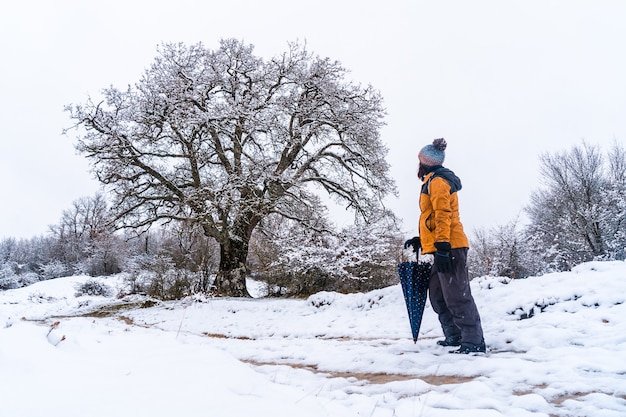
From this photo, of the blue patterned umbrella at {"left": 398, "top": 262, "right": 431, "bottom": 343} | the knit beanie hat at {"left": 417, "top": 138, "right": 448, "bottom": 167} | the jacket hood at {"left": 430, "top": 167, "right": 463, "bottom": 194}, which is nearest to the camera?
the jacket hood at {"left": 430, "top": 167, "right": 463, "bottom": 194}

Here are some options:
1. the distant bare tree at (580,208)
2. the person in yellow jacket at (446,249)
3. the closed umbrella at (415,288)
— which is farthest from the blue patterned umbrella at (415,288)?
the distant bare tree at (580,208)

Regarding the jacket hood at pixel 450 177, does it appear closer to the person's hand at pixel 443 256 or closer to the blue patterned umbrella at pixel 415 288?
the person's hand at pixel 443 256

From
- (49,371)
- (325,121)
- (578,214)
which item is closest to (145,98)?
(325,121)

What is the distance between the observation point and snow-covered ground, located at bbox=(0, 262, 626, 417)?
161 cm

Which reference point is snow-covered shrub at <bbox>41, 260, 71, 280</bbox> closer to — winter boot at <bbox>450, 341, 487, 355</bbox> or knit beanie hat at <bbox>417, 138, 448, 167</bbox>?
knit beanie hat at <bbox>417, 138, 448, 167</bbox>

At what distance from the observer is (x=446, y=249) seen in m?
3.55

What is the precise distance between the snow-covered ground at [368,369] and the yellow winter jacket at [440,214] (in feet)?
3.77

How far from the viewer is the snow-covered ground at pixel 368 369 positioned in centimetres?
161

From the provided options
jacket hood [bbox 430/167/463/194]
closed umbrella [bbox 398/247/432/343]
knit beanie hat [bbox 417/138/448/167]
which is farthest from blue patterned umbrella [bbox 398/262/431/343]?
knit beanie hat [bbox 417/138/448/167]

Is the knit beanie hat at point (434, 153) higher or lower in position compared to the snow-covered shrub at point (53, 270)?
higher

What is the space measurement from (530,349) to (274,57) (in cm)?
1231

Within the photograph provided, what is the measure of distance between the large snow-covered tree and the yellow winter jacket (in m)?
7.47

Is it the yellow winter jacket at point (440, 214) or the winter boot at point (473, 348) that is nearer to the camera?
the winter boot at point (473, 348)

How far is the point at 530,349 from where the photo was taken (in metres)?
3.45
